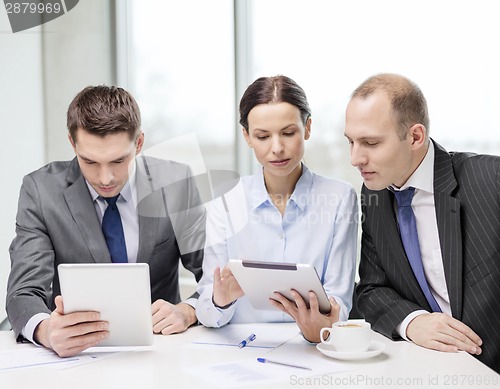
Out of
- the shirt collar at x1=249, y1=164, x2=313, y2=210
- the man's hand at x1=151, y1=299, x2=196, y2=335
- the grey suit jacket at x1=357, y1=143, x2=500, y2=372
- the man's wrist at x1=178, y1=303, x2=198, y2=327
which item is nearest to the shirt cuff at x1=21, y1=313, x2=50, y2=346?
the man's hand at x1=151, y1=299, x2=196, y2=335

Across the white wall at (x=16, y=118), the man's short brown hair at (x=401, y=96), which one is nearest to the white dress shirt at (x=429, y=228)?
the man's short brown hair at (x=401, y=96)

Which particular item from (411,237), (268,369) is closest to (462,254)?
(411,237)

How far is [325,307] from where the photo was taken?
1861 millimetres

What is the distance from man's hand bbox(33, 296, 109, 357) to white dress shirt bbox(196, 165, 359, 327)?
47cm

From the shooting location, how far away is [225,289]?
2.00 meters

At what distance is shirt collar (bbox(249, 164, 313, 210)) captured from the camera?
2248 mm

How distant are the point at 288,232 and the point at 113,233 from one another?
25.4 inches

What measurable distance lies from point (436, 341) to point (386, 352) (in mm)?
146

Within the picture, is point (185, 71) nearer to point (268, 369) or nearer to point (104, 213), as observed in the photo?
point (104, 213)

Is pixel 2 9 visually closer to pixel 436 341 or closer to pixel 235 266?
pixel 235 266

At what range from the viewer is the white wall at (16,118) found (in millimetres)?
3729

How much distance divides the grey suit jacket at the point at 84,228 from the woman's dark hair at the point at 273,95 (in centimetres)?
46

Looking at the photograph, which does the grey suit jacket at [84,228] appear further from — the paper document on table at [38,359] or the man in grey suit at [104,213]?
the paper document on table at [38,359]

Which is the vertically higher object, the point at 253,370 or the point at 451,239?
the point at 451,239
